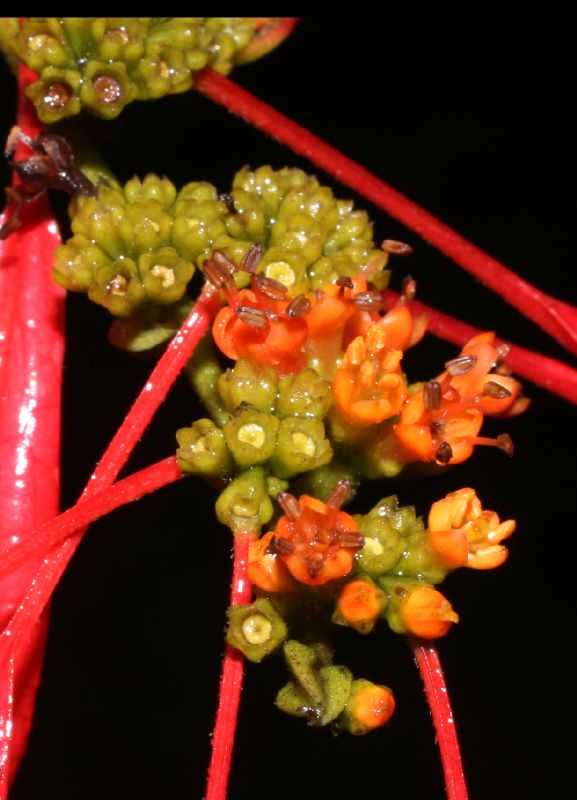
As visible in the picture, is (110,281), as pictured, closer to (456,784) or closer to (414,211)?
(414,211)

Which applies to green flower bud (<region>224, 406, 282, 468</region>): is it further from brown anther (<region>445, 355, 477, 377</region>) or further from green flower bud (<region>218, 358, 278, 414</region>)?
brown anther (<region>445, 355, 477, 377</region>)

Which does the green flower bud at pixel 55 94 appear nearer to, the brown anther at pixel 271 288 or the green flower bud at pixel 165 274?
the green flower bud at pixel 165 274

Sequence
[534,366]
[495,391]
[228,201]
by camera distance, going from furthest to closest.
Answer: [534,366], [228,201], [495,391]

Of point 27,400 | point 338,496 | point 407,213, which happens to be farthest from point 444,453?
point 27,400

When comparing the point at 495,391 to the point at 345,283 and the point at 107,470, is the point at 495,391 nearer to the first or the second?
the point at 345,283

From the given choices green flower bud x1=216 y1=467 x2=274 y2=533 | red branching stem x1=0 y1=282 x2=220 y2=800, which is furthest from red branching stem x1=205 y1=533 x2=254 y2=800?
red branching stem x1=0 y1=282 x2=220 y2=800

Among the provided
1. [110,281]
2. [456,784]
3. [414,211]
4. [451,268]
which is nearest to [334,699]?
[456,784]
